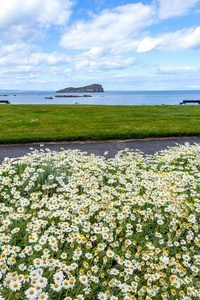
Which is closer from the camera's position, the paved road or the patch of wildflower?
the patch of wildflower

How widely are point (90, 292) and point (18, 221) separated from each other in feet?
5.74

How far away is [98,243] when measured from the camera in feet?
10.2

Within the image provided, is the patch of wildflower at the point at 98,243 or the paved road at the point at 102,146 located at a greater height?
the paved road at the point at 102,146

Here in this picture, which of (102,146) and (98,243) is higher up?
(102,146)

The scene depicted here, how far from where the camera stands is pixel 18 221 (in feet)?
11.3

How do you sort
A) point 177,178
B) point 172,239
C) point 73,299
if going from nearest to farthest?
point 73,299
point 172,239
point 177,178

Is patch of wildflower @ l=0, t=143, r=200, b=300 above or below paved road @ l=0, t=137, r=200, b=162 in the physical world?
below

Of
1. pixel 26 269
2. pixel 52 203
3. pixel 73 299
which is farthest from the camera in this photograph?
pixel 52 203

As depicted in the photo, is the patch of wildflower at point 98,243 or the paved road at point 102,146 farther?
the paved road at point 102,146

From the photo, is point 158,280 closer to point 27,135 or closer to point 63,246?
point 63,246

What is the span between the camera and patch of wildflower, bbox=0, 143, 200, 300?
221 cm

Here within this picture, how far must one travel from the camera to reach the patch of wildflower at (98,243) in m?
2.21

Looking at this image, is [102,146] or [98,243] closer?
[98,243]

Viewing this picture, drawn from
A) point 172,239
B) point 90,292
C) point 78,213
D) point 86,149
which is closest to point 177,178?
point 172,239
